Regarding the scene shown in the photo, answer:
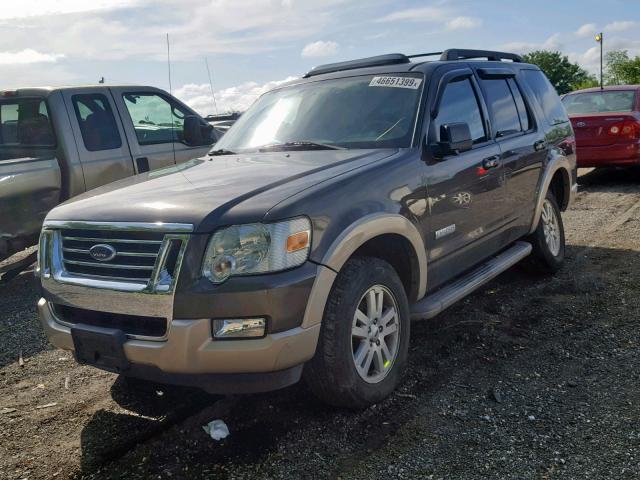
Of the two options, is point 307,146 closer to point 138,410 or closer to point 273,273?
point 273,273

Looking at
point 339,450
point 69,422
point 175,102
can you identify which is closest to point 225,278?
point 339,450

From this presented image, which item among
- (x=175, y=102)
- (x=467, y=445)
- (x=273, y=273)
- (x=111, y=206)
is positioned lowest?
(x=467, y=445)

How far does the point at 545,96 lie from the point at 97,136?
14.6 ft

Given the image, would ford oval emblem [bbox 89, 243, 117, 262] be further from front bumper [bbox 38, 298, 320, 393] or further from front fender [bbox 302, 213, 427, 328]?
front fender [bbox 302, 213, 427, 328]

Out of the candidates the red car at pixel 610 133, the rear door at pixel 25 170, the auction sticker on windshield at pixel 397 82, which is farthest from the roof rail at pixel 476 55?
the red car at pixel 610 133

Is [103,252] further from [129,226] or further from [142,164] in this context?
[142,164]

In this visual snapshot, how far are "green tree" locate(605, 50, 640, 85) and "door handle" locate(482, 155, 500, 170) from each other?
54390mm

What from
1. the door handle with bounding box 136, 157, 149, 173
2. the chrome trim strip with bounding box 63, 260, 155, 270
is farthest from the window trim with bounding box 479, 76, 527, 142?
the door handle with bounding box 136, 157, 149, 173

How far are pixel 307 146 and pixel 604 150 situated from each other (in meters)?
7.79

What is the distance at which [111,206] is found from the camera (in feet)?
10.8

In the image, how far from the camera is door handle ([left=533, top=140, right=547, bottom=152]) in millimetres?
5554

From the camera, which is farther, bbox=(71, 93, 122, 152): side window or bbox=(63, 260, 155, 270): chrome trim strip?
bbox=(71, 93, 122, 152): side window

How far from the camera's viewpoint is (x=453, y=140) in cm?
399

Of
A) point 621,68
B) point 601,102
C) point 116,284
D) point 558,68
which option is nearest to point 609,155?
point 601,102
